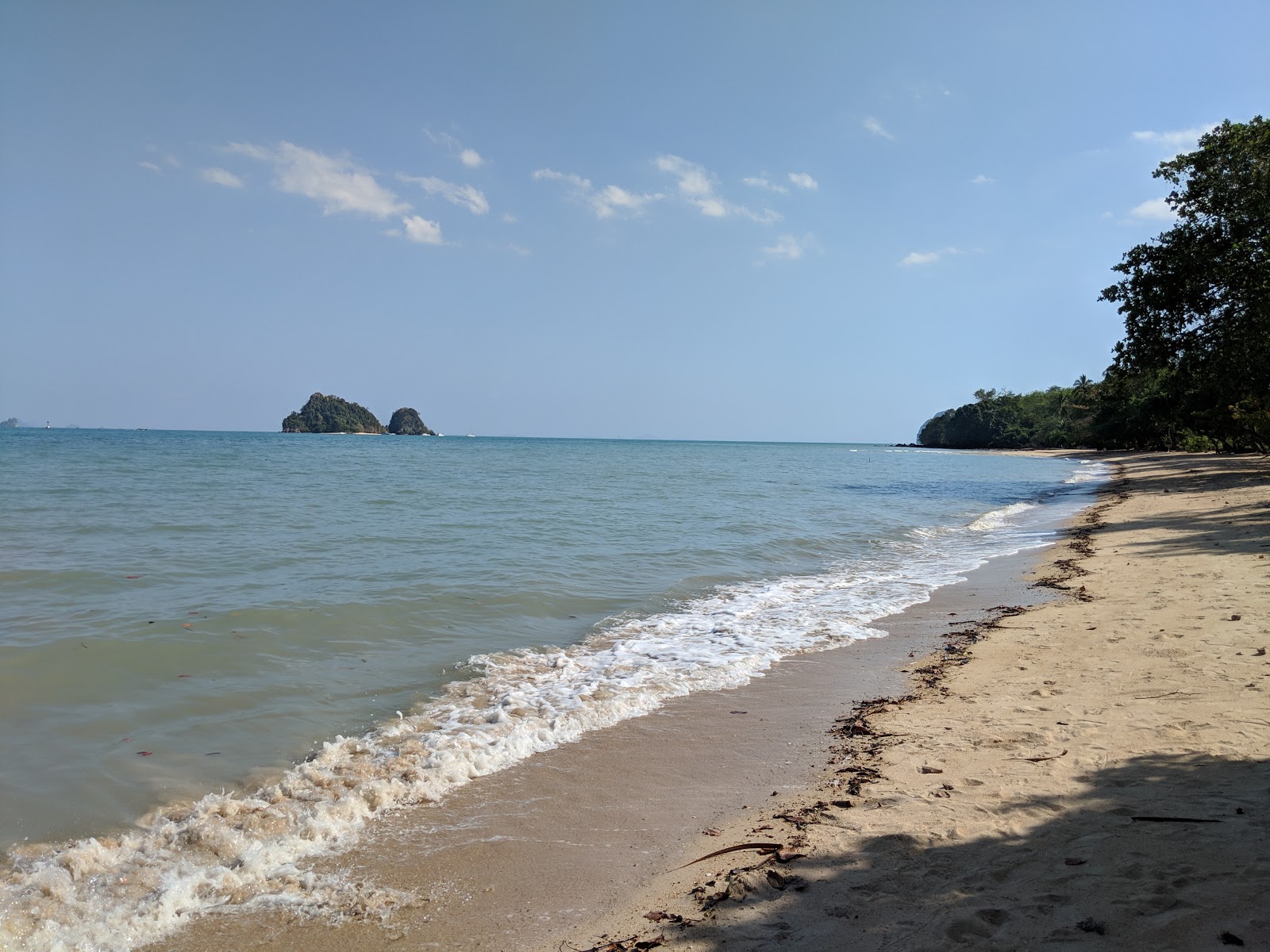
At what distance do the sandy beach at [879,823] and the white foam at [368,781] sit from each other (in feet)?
0.58

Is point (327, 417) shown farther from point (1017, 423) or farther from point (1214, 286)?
point (1214, 286)

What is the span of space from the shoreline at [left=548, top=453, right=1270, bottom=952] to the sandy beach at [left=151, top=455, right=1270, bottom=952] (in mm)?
13

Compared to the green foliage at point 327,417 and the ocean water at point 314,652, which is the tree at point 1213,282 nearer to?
the ocean water at point 314,652

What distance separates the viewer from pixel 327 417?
469 ft

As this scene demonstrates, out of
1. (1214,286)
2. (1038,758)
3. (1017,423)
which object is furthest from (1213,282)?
(1017,423)

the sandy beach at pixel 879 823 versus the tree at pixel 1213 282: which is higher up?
the tree at pixel 1213 282

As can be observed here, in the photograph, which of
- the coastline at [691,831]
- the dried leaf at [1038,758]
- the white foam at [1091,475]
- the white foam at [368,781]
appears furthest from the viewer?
the white foam at [1091,475]

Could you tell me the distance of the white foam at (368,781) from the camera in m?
3.00

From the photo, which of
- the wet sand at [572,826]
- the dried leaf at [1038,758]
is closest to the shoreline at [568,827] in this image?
the wet sand at [572,826]

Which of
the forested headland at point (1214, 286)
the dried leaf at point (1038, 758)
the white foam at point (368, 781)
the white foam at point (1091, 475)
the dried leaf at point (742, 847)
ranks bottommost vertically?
the white foam at point (368, 781)

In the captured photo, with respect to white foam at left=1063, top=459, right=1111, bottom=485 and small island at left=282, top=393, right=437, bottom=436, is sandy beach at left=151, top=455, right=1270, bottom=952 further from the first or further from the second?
small island at left=282, top=393, right=437, bottom=436

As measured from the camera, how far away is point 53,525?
13.1 meters

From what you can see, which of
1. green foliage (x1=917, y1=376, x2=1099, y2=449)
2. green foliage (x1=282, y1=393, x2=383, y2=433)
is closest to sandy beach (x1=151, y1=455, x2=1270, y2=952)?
green foliage (x1=917, y1=376, x2=1099, y2=449)

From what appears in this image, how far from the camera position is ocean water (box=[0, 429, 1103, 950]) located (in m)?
3.44
